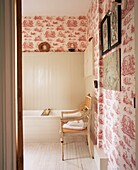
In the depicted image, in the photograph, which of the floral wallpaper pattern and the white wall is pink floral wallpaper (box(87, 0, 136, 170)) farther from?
the white wall

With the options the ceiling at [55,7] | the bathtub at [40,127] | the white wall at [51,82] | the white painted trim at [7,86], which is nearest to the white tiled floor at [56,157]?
the bathtub at [40,127]

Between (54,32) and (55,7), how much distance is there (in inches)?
31.7

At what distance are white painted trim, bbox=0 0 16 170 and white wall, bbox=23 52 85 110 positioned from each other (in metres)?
3.90

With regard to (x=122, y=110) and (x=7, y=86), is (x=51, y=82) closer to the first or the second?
(x=122, y=110)

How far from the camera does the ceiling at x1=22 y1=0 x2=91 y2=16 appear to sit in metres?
4.16

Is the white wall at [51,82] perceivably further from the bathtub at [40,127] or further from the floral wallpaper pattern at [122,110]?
the floral wallpaper pattern at [122,110]

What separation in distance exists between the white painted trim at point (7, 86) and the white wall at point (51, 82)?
3.90m

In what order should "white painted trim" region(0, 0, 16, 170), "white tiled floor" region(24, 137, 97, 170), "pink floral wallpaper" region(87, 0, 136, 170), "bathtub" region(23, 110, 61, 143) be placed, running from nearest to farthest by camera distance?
"white painted trim" region(0, 0, 16, 170)
"pink floral wallpaper" region(87, 0, 136, 170)
"white tiled floor" region(24, 137, 97, 170)
"bathtub" region(23, 110, 61, 143)

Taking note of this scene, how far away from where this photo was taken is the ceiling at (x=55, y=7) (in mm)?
4156

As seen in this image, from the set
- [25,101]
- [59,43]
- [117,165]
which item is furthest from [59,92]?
[117,165]

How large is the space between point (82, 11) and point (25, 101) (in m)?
2.60

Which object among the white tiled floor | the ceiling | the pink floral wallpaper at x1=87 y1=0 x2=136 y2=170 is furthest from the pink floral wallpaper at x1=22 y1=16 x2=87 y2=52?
the pink floral wallpaper at x1=87 y1=0 x2=136 y2=170

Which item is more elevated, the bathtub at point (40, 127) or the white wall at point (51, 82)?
the white wall at point (51, 82)

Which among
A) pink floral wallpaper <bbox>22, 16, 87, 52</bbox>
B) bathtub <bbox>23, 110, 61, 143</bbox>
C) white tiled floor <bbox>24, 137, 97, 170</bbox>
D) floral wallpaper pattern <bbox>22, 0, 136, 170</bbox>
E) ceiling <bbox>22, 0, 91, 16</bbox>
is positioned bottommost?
white tiled floor <bbox>24, 137, 97, 170</bbox>
